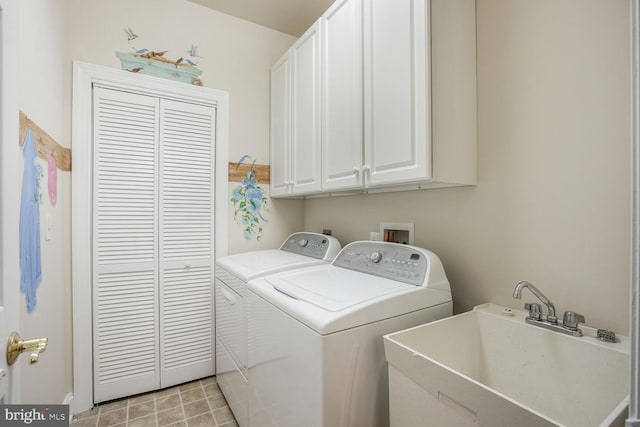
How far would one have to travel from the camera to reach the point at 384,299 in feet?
3.62

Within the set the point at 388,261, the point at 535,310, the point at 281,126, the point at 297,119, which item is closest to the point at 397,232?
the point at 388,261

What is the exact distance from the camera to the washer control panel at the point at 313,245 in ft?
6.52

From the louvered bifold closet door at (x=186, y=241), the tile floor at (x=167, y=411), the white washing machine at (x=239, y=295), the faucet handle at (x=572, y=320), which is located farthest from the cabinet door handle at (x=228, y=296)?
the faucet handle at (x=572, y=320)

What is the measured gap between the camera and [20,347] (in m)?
0.75

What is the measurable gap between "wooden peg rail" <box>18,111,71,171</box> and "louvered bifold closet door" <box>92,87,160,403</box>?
0.51 feet

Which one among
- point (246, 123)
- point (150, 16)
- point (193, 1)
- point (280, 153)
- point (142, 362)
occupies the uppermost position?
point (193, 1)

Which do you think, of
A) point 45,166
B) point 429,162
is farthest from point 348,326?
point 45,166

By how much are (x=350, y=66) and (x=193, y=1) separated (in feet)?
4.98

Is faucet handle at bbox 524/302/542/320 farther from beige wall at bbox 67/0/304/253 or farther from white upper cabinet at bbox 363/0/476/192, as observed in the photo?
beige wall at bbox 67/0/304/253

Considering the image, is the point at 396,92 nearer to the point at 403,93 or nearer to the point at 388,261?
the point at 403,93

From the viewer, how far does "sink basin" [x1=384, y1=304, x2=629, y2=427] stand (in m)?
0.73

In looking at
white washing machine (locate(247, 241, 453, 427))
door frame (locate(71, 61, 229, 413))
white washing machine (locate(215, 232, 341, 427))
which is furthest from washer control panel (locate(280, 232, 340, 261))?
door frame (locate(71, 61, 229, 413))

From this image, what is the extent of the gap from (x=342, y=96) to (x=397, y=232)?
0.85 metres

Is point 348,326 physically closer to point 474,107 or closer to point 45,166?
point 474,107
